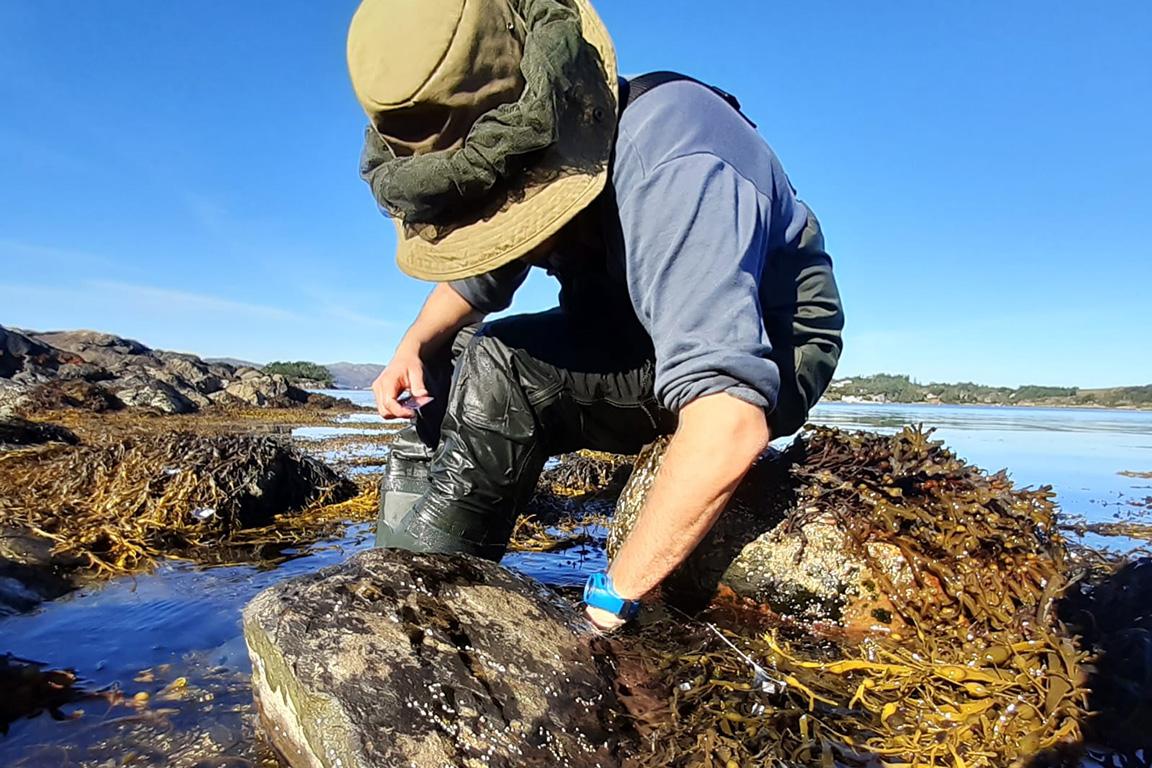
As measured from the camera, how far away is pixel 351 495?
18.0 ft

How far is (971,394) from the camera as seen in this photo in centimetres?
4150

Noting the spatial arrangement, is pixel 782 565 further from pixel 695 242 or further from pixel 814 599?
pixel 695 242

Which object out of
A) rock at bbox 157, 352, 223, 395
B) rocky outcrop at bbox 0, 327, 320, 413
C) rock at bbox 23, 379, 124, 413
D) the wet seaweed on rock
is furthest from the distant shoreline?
the wet seaweed on rock

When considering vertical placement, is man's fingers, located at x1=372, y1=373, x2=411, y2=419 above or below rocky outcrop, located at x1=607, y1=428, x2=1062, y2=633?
above

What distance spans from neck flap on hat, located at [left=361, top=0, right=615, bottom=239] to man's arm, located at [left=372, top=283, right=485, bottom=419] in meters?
1.04

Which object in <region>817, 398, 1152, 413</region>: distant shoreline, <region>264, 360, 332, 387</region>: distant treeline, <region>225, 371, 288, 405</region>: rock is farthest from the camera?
<region>264, 360, 332, 387</region>: distant treeline

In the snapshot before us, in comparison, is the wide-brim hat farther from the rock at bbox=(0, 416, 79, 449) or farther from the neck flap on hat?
the rock at bbox=(0, 416, 79, 449)

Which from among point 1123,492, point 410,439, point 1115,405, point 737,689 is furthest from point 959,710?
point 1115,405

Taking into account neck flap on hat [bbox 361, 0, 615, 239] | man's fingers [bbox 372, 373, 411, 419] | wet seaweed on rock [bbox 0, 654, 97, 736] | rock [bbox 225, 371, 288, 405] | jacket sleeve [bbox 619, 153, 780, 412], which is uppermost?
neck flap on hat [bbox 361, 0, 615, 239]

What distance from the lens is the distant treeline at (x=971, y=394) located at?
37.3 metres

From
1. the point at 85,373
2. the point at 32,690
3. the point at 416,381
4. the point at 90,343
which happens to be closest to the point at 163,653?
the point at 32,690

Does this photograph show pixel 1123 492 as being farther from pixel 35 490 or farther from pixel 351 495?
pixel 35 490

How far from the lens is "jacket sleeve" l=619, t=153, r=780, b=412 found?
1.77 metres

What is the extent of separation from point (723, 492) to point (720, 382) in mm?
296
